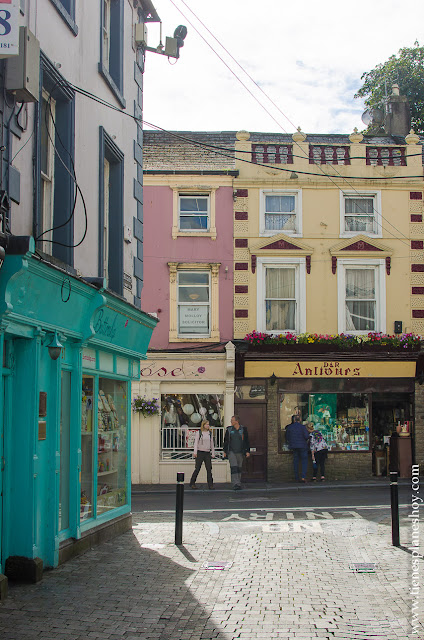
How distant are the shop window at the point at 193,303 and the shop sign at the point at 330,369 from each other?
1659 millimetres

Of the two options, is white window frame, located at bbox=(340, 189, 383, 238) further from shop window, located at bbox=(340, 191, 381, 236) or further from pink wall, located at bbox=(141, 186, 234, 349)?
pink wall, located at bbox=(141, 186, 234, 349)

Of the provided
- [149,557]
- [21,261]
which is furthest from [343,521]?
[21,261]

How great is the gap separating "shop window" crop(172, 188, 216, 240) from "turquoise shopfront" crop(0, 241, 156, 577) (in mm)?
11519

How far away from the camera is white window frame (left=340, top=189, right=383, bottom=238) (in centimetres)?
2308

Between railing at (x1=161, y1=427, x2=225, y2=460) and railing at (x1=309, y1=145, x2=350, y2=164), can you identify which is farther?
railing at (x1=309, y1=145, x2=350, y2=164)

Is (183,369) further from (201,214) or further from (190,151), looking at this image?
(190,151)

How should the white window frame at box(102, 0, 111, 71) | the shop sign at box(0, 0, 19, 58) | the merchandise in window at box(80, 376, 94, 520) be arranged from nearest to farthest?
the shop sign at box(0, 0, 19, 58) < the merchandise in window at box(80, 376, 94, 520) < the white window frame at box(102, 0, 111, 71)

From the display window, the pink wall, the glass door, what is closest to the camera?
the glass door

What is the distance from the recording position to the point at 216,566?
9141 millimetres

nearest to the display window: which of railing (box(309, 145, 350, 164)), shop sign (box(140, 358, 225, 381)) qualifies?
shop sign (box(140, 358, 225, 381))

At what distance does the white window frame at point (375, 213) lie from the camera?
2308 cm

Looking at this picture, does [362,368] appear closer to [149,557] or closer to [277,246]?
[277,246]

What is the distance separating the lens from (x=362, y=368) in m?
22.6

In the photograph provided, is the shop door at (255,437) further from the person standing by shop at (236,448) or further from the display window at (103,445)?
the display window at (103,445)
